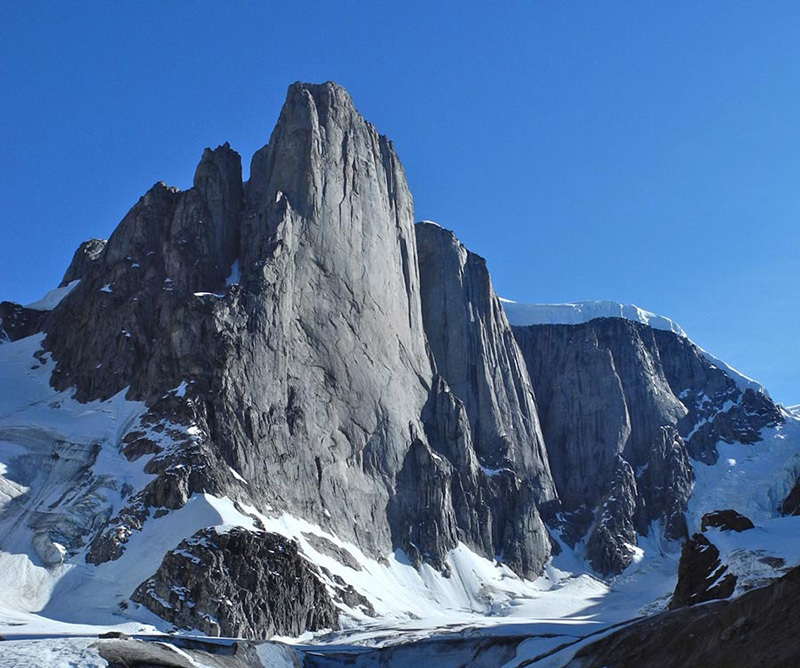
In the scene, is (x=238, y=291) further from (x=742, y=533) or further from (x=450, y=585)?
(x=742, y=533)

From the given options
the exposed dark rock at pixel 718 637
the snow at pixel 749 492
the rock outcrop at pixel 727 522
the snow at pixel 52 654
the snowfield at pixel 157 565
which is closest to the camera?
the exposed dark rock at pixel 718 637

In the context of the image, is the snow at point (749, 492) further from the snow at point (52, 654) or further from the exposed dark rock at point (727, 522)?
the snow at point (52, 654)

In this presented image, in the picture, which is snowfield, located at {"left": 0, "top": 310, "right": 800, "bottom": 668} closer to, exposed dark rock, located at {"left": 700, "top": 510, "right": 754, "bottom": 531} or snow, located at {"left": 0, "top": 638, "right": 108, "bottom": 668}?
exposed dark rock, located at {"left": 700, "top": 510, "right": 754, "bottom": 531}

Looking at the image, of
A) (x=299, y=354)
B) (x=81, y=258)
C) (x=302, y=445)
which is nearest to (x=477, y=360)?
(x=299, y=354)

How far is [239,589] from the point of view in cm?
10000

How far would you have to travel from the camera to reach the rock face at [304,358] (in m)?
128

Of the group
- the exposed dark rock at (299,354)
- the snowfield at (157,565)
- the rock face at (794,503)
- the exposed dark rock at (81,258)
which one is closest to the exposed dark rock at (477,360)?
the exposed dark rock at (299,354)

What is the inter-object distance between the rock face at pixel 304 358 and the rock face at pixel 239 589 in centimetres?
972

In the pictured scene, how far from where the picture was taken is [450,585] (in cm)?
14512

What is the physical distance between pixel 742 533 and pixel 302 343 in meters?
89.9

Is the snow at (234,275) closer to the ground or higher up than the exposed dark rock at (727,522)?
higher up

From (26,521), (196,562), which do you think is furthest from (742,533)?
(26,521)

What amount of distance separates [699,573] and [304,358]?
86.4 metres

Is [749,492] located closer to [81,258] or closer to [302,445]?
[302,445]
